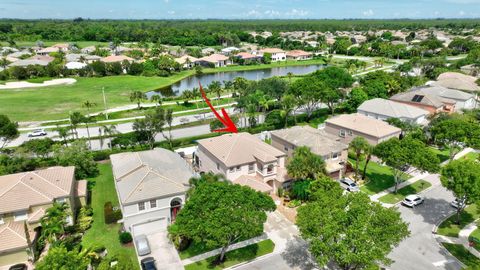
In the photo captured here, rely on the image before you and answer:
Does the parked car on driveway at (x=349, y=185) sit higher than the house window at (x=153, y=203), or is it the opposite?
the house window at (x=153, y=203)

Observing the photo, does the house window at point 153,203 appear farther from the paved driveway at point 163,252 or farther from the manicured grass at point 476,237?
the manicured grass at point 476,237

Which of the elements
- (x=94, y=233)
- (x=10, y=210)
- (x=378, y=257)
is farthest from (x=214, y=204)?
(x=10, y=210)

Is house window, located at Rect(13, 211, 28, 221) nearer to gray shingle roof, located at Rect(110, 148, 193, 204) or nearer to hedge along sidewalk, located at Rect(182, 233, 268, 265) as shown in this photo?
gray shingle roof, located at Rect(110, 148, 193, 204)

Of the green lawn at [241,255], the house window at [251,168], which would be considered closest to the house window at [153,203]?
the green lawn at [241,255]

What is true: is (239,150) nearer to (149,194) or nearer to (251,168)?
(251,168)

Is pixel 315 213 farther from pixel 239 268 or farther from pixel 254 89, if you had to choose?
pixel 254 89
